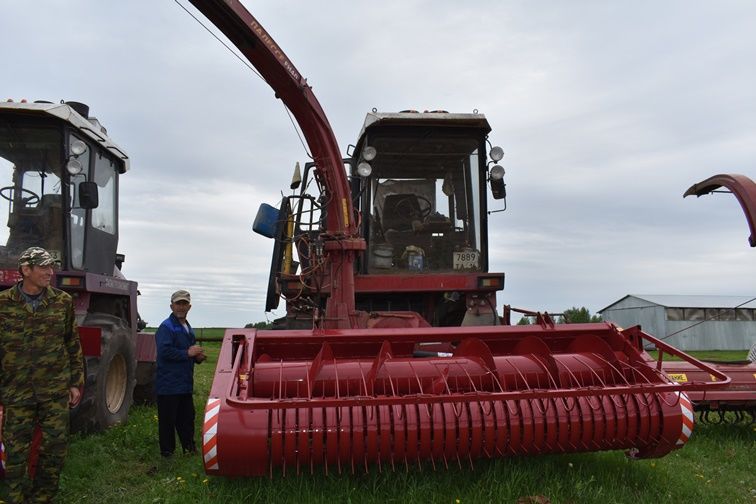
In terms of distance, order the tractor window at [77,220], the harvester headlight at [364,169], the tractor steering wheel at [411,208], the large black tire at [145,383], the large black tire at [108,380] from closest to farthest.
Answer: the large black tire at [108,380] < the tractor window at [77,220] < the harvester headlight at [364,169] < the tractor steering wheel at [411,208] < the large black tire at [145,383]

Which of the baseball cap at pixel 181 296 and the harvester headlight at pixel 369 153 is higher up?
the harvester headlight at pixel 369 153

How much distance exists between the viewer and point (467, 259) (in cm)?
645

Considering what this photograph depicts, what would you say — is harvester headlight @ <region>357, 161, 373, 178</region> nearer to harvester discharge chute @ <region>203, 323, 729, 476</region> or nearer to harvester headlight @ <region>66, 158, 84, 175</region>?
harvester discharge chute @ <region>203, 323, 729, 476</region>

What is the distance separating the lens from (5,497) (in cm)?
356

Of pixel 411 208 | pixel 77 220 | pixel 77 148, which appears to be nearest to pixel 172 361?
pixel 77 220

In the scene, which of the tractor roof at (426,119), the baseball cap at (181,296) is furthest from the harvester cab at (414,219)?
the baseball cap at (181,296)

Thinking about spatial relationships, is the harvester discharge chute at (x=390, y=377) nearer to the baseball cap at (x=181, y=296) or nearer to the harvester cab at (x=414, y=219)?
the harvester cab at (x=414, y=219)

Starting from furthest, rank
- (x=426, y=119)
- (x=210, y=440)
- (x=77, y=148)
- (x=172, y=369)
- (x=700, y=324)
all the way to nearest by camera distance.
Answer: (x=700, y=324) → (x=426, y=119) → (x=77, y=148) → (x=172, y=369) → (x=210, y=440)

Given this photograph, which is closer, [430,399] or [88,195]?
[430,399]

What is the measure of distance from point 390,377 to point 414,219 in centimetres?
293

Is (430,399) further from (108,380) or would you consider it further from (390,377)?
(108,380)

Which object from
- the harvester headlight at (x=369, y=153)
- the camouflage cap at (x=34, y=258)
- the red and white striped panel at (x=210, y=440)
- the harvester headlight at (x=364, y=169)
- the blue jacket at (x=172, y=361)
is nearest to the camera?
the red and white striped panel at (x=210, y=440)

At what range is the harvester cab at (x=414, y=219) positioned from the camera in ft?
20.6

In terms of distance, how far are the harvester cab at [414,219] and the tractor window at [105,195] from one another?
A: 1609 millimetres
